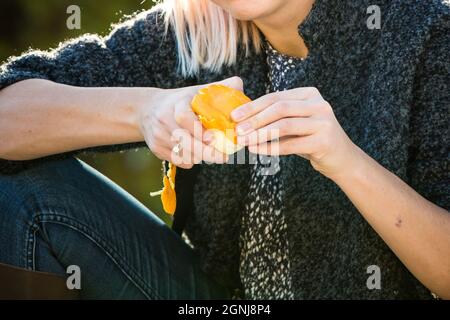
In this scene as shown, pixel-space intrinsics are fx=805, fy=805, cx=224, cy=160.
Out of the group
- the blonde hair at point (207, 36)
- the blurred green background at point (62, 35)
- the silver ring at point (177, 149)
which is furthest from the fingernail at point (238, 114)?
the blurred green background at point (62, 35)

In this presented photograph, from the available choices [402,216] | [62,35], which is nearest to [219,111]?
[402,216]

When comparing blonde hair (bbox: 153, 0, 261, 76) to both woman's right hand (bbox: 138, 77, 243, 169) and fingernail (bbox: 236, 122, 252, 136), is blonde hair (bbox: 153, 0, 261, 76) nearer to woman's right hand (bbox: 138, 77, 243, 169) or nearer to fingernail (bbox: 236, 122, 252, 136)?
woman's right hand (bbox: 138, 77, 243, 169)

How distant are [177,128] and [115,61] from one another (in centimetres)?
45

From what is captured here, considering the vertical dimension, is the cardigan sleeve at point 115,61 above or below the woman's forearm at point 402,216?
above

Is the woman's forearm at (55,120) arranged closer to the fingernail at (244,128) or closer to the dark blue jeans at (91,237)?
the dark blue jeans at (91,237)

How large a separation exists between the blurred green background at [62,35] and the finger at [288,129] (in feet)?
6.70

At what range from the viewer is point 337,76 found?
60.1 inches

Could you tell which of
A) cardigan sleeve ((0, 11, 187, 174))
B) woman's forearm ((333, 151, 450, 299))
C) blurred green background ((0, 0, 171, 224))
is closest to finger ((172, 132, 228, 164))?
woman's forearm ((333, 151, 450, 299))

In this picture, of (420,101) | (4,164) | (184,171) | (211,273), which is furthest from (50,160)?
(420,101)

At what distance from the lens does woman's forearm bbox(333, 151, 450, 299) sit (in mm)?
1276

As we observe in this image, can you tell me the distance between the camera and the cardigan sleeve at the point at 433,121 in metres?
1.35

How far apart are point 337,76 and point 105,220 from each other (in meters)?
0.53

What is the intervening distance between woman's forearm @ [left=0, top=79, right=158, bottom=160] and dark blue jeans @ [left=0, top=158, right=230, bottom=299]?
52 millimetres
